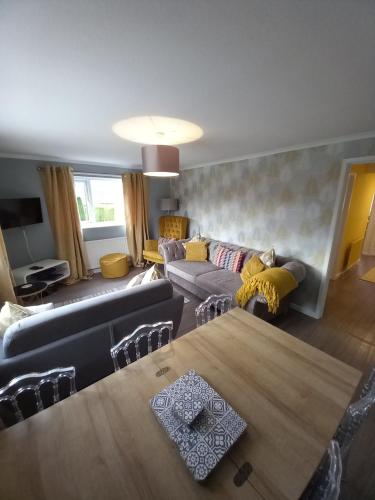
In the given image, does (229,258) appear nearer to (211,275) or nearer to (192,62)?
(211,275)

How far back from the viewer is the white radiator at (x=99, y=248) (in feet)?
13.7

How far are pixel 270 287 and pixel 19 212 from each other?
381cm

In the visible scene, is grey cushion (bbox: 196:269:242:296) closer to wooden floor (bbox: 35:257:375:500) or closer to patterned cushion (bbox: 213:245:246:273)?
patterned cushion (bbox: 213:245:246:273)

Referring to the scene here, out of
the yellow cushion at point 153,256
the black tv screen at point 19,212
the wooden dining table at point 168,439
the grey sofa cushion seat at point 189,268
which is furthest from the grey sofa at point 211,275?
the black tv screen at point 19,212

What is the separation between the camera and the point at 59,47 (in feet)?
2.90

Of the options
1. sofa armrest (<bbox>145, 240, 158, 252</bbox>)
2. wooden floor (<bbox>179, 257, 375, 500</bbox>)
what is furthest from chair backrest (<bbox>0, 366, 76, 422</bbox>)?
sofa armrest (<bbox>145, 240, 158, 252</bbox>)

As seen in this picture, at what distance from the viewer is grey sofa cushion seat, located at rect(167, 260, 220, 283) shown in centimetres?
311

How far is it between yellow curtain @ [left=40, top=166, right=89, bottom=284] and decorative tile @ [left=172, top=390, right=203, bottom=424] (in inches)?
144

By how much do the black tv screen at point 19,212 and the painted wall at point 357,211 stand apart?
17.2ft

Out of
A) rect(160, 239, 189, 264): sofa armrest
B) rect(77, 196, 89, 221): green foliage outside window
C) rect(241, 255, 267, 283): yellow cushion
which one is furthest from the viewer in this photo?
rect(77, 196, 89, 221): green foliage outside window

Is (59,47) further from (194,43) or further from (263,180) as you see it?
(263,180)

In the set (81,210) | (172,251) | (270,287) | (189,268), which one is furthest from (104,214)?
(270,287)

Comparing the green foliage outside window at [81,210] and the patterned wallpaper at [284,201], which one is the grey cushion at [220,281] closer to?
the patterned wallpaper at [284,201]

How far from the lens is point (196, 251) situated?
363 centimetres
